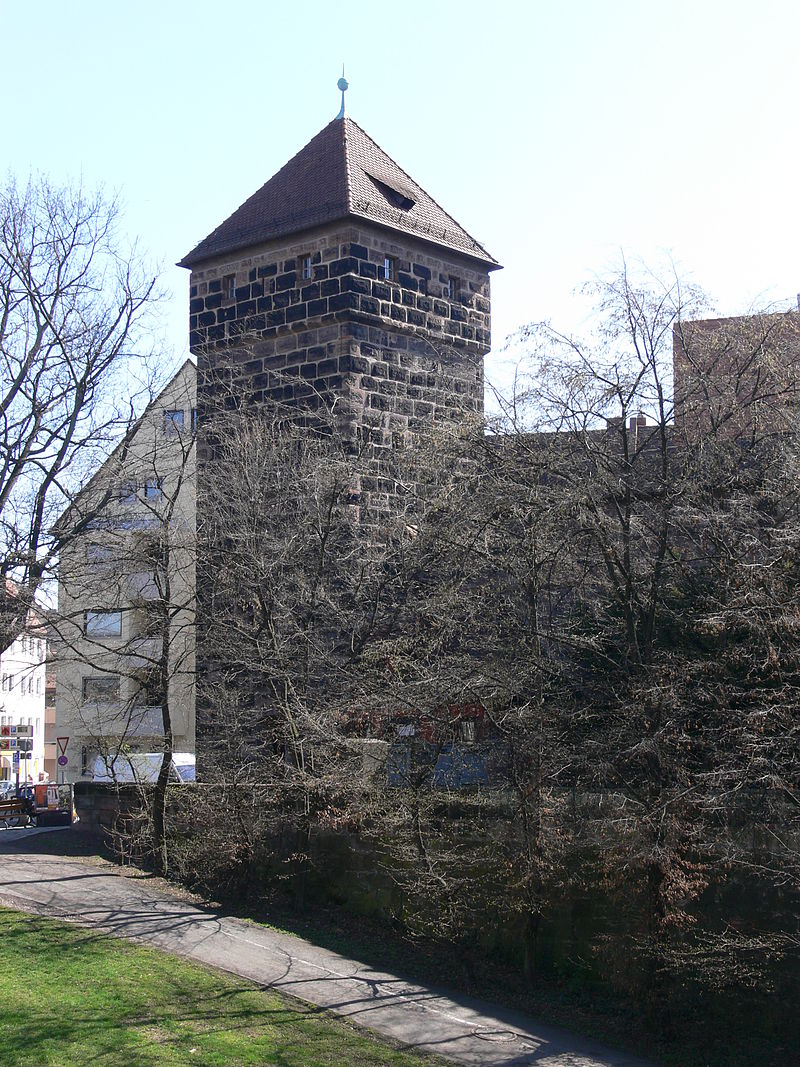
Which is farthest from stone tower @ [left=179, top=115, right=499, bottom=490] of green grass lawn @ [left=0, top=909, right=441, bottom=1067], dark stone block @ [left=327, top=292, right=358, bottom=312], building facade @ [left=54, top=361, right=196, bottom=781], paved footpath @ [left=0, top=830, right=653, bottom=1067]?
green grass lawn @ [left=0, top=909, right=441, bottom=1067]

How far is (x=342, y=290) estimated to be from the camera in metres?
Result: 18.9

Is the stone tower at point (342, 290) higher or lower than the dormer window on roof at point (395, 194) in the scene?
lower

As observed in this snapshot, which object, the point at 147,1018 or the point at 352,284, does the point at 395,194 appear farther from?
the point at 147,1018

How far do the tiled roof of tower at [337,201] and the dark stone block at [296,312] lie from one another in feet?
3.70

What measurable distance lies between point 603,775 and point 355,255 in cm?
1042

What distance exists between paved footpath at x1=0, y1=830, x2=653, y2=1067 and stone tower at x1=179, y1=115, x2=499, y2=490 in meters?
7.12

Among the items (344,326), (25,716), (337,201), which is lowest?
(25,716)

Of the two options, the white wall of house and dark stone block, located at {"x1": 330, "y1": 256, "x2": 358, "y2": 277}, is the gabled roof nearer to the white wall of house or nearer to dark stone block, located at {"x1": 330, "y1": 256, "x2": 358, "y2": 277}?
dark stone block, located at {"x1": 330, "y1": 256, "x2": 358, "y2": 277}

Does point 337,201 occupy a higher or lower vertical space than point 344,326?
higher

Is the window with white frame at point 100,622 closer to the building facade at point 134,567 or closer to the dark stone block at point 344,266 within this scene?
the building facade at point 134,567

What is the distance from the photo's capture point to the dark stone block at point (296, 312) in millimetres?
19250

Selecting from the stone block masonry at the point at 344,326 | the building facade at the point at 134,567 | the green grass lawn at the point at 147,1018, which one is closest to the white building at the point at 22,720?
the building facade at the point at 134,567

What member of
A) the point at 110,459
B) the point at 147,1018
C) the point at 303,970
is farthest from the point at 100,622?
the point at 147,1018

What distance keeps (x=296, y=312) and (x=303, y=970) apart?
10.2m
